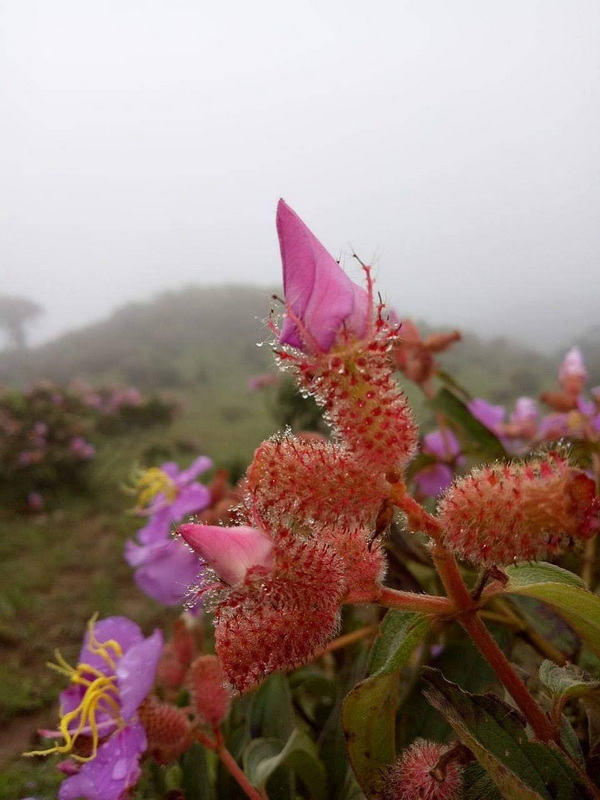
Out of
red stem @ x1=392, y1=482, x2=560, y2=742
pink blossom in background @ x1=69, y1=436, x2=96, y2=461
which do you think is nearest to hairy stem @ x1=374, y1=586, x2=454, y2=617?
red stem @ x1=392, y1=482, x2=560, y2=742

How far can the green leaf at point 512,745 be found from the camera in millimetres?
294

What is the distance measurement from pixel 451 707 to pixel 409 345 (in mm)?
521

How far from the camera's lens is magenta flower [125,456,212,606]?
0.79m

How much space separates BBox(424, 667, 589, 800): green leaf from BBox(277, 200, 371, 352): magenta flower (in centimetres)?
19

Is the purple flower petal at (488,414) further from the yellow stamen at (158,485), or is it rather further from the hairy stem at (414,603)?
the hairy stem at (414,603)

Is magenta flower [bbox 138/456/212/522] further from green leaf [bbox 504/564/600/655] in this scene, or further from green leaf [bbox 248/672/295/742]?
green leaf [bbox 504/564/600/655]

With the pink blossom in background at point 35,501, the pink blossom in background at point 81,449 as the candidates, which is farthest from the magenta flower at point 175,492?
the pink blossom in background at point 81,449

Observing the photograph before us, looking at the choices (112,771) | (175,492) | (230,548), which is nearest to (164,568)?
(175,492)

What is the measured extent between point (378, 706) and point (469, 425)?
0.41 meters

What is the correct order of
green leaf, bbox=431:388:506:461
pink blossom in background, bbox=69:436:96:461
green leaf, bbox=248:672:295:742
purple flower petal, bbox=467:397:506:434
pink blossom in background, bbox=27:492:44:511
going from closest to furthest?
green leaf, bbox=248:672:295:742 < green leaf, bbox=431:388:506:461 < purple flower petal, bbox=467:397:506:434 < pink blossom in background, bbox=27:492:44:511 < pink blossom in background, bbox=69:436:96:461

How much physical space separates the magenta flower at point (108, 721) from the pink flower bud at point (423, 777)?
0.65 feet

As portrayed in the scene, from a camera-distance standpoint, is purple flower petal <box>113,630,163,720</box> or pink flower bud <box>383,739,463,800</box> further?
purple flower petal <box>113,630,163,720</box>

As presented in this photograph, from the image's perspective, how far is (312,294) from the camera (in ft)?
0.90

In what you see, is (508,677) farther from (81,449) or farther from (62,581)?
(81,449)
